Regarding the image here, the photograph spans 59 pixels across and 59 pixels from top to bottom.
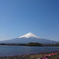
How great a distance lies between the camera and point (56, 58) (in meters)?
17.9

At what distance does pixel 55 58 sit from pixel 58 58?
0.37 meters

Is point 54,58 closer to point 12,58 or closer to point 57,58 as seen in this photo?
point 57,58

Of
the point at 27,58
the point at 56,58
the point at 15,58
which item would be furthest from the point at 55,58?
the point at 15,58

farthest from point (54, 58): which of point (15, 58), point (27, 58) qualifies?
point (15, 58)

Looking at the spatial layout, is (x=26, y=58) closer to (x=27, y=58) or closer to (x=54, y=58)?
(x=27, y=58)

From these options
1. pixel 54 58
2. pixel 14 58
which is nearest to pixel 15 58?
pixel 14 58

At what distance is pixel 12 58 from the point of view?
1719 centimetres

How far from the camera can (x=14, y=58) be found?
17.2 m

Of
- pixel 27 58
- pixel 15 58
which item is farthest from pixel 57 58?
pixel 15 58

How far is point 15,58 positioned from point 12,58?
1.17ft

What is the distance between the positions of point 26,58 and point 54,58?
342cm

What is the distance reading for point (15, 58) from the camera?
17156 millimetres

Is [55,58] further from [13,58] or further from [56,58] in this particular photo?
[13,58]

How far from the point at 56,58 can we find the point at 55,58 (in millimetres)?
123
